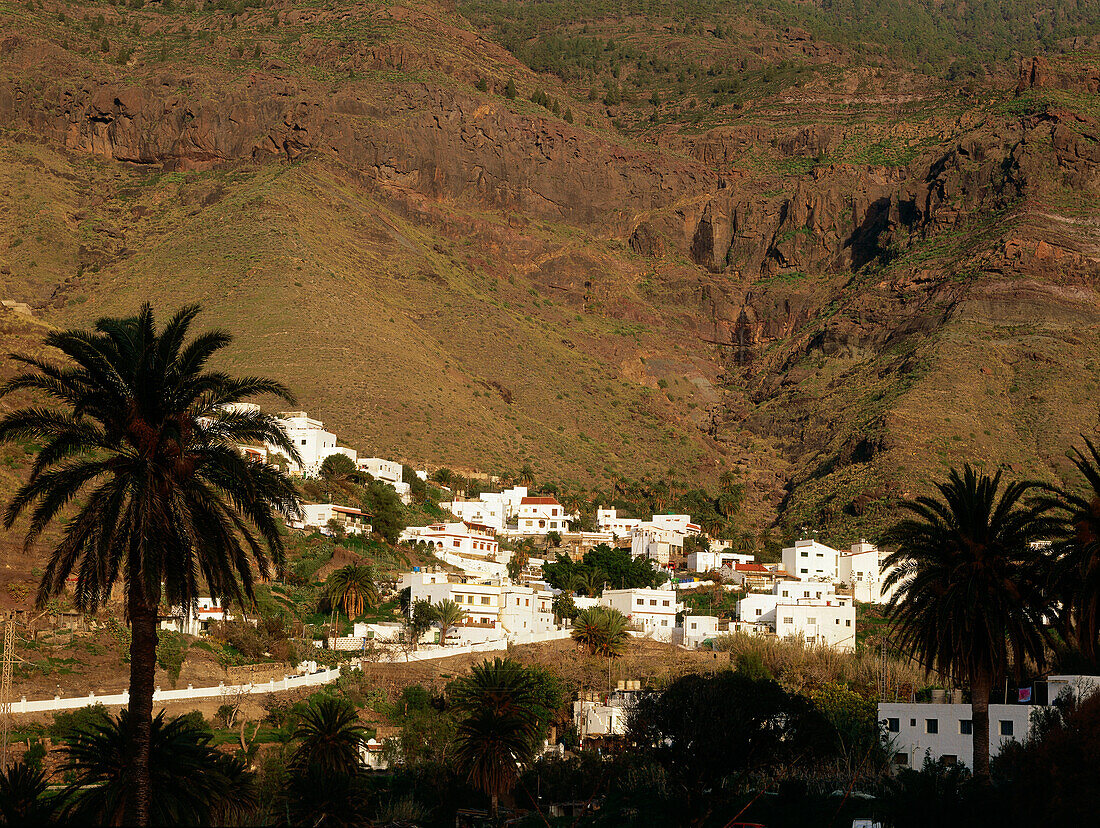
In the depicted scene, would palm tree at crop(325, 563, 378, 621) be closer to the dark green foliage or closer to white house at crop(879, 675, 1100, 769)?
the dark green foliage

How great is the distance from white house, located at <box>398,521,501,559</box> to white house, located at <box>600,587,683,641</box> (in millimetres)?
12372

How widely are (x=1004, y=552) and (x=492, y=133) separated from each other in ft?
547

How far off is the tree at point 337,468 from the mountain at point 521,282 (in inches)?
561

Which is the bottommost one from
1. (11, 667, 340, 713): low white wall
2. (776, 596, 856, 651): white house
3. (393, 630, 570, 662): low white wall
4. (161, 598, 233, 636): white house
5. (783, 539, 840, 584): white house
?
(11, 667, 340, 713): low white wall

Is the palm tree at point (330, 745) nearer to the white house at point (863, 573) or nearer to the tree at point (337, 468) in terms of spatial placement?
the white house at point (863, 573)

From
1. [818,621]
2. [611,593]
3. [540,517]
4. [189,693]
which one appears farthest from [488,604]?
[540,517]

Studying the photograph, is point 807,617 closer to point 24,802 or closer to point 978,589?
point 978,589

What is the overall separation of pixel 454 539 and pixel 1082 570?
208 feet

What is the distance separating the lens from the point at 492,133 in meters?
196

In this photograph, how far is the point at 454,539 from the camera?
93438 mm

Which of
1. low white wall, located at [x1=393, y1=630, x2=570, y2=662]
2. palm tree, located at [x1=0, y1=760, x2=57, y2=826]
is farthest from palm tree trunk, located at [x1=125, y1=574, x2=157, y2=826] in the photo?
low white wall, located at [x1=393, y1=630, x2=570, y2=662]

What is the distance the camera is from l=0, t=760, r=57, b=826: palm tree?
22.9m

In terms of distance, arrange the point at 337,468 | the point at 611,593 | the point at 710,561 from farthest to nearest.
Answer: the point at 710,561
the point at 337,468
the point at 611,593

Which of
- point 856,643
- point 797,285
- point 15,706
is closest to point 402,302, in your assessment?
point 797,285
